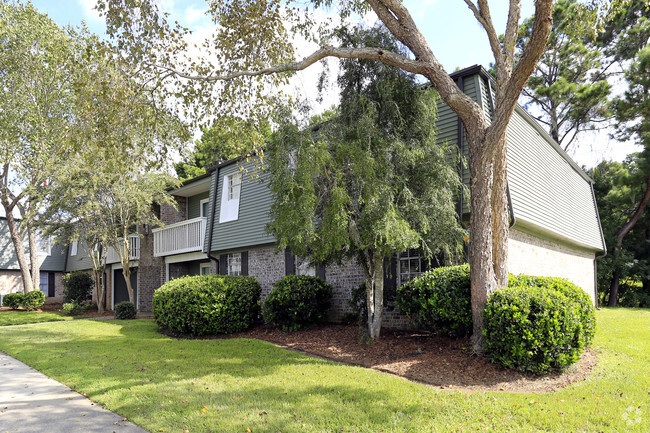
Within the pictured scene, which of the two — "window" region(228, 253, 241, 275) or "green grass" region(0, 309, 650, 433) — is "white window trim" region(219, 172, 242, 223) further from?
"green grass" region(0, 309, 650, 433)

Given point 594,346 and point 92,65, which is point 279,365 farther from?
point 92,65

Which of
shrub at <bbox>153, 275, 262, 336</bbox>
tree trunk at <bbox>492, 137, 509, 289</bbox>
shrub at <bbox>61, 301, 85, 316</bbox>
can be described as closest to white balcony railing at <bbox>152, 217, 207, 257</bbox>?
shrub at <bbox>61, 301, 85, 316</bbox>

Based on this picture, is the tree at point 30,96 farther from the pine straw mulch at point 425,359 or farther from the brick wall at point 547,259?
the brick wall at point 547,259

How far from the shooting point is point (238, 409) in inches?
189

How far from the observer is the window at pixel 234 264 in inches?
579

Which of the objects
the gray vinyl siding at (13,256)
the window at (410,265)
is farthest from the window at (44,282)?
the window at (410,265)

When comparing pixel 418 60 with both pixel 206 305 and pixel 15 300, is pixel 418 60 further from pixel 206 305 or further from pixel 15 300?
pixel 15 300

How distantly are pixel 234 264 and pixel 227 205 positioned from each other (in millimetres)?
2114

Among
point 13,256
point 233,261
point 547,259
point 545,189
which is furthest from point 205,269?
point 13,256

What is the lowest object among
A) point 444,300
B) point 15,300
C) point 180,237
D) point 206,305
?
point 15,300

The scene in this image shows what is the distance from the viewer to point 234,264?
49.0 feet

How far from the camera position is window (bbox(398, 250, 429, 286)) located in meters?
9.23

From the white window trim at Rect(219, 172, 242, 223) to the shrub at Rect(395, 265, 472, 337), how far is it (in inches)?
326

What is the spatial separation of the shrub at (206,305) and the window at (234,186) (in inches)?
162
